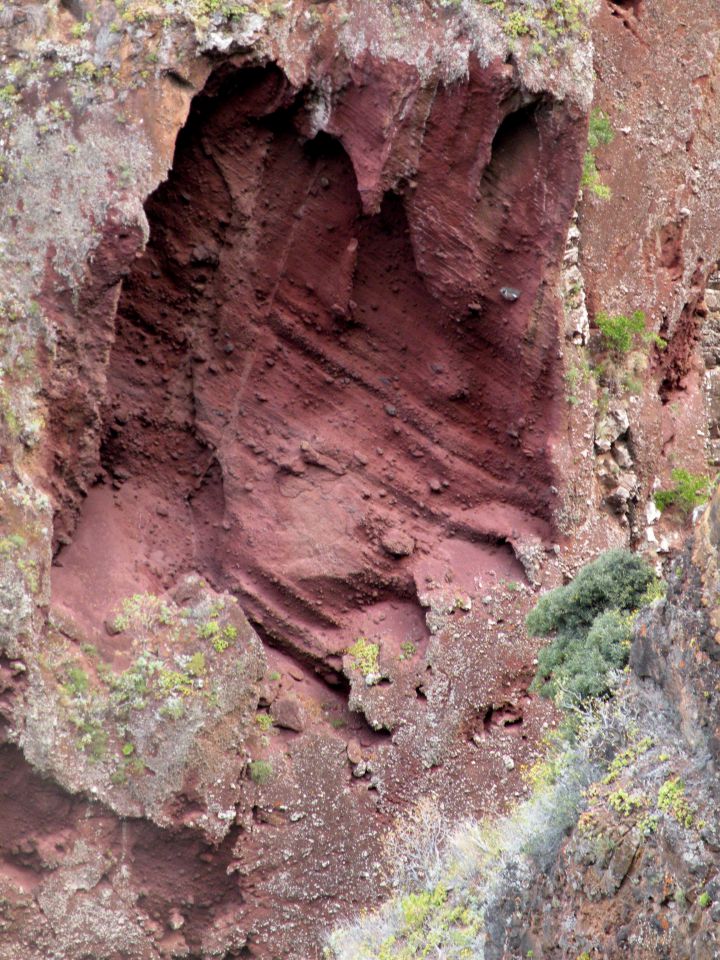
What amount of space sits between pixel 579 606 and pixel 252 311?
5.37m

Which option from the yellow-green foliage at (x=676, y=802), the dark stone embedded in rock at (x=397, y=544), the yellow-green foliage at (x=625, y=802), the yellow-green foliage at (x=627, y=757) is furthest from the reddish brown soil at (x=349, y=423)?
the yellow-green foliage at (x=676, y=802)

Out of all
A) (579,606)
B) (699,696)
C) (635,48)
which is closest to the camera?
(699,696)

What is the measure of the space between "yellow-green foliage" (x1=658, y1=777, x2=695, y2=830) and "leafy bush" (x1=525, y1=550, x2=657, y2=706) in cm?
237

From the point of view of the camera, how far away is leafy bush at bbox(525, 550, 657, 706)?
37.1ft

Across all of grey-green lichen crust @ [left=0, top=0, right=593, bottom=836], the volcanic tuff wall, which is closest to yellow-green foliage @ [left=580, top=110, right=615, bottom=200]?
the volcanic tuff wall

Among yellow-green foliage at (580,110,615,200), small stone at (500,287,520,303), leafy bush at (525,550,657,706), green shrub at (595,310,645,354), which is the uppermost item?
yellow-green foliage at (580,110,615,200)

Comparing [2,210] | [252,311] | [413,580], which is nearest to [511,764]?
[413,580]

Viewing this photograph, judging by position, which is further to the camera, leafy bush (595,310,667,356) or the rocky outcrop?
leafy bush (595,310,667,356)

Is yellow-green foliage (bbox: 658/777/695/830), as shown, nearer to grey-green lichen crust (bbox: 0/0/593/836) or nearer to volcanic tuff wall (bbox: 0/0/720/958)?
volcanic tuff wall (bbox: 0/0/720/958)

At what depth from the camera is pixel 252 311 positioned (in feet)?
50.5

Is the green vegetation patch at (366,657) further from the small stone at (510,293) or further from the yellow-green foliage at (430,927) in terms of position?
the small stone at (510,293)

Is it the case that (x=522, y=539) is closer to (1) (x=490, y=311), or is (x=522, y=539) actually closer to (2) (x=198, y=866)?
(1) (x=490, y=311)

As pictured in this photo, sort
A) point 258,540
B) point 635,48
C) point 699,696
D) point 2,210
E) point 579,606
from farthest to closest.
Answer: point 635,48 → point 258,540 → point 2,210 → point 579,606 → point 699,696

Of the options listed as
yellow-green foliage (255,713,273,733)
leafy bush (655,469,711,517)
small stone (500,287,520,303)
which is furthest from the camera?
leafy bush (655,469,711,517)
